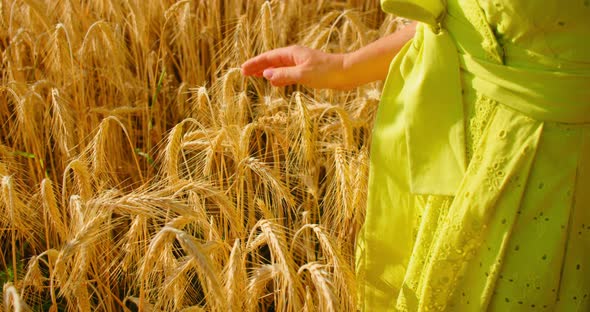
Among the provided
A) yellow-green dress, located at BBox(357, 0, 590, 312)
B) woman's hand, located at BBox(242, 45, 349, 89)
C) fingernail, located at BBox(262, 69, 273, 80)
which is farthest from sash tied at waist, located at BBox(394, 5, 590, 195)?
fingernail, located at BBox(262, 69, 273, 80)

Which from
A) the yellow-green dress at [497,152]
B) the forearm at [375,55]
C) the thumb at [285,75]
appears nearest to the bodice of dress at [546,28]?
the yellow-green dress at [497,152]

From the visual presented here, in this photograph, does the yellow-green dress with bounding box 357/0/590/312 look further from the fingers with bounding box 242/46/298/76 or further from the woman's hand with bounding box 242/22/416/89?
the fingers with bounding box 242/46/298/76

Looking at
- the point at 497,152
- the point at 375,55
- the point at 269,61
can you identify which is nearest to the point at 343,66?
the point at 375,55

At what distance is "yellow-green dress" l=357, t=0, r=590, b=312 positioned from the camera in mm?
790

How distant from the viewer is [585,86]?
2.59ft

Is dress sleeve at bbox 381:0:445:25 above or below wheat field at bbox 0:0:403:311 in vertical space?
above

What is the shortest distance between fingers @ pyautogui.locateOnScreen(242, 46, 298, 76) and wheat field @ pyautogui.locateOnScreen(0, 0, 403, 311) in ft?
0.52

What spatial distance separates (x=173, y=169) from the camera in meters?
1.27

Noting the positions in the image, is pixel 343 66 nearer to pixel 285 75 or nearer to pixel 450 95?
pixel 285 75

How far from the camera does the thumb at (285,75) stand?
3.50 ft

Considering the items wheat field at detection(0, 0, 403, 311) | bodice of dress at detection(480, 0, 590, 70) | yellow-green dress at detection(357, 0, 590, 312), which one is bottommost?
wheat field at detection(0, 0, 403, 311)

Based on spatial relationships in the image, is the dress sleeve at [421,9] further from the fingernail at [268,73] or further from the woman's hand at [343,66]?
the fingernail at [268,73]

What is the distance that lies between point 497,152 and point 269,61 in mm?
456

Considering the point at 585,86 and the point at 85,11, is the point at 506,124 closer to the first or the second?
the point at 585,86
